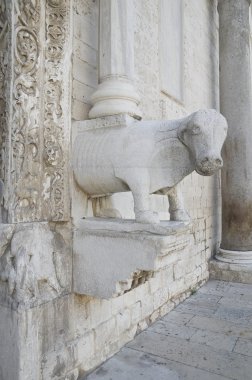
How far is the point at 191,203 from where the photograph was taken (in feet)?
13.0

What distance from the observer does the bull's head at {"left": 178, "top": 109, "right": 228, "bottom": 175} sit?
1.50m

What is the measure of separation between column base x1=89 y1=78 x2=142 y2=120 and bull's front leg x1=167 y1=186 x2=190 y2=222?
0.54 metres

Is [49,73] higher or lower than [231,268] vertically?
higher

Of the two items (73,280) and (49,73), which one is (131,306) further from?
(49,73)

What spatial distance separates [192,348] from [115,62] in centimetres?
220

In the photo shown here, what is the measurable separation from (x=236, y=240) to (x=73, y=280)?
3.21 m

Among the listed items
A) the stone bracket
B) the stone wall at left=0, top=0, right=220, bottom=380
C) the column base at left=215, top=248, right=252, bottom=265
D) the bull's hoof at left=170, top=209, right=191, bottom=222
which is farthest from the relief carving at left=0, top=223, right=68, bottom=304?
the column base at left=215, top=248, right=252, bottom=265

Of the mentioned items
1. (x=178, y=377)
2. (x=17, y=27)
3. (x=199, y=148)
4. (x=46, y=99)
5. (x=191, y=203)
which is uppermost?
(x=17, y=27)

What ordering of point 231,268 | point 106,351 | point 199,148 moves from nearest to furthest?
point 199,148, point 106,351, point 231,268

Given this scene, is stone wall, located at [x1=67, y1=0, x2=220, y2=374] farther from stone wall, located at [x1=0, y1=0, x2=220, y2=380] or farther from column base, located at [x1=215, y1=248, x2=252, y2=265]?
column base, located at [x1=215, y1=248, x2=252, y2=265]

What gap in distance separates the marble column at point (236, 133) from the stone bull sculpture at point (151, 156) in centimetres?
290

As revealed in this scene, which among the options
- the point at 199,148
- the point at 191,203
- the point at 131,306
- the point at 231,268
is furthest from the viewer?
the point at 231,268

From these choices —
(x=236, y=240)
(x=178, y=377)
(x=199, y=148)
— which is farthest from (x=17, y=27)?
(x=236, y=240)

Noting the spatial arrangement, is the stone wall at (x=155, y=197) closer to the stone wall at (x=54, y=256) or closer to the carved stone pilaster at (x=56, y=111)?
the stone wall at (x=54, y=256)
